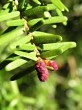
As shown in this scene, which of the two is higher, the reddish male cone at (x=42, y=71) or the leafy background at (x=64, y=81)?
the reddish male cone at (x=42, y=71)

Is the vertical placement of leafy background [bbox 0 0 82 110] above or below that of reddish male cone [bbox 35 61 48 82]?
below

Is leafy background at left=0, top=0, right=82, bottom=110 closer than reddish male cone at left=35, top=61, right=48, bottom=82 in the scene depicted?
No

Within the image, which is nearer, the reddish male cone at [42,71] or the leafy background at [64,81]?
the reddish male cone at [42,71]

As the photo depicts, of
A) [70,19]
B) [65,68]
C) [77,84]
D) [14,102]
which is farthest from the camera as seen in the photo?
[65,68]

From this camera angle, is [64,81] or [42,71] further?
[64,81]

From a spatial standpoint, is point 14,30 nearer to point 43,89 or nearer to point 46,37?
point 46,37

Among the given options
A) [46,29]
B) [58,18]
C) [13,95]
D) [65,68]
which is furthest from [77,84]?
[58,18]

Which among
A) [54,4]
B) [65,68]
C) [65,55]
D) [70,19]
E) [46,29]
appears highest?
[54,4]

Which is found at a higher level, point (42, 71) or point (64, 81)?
point (42, 71)
